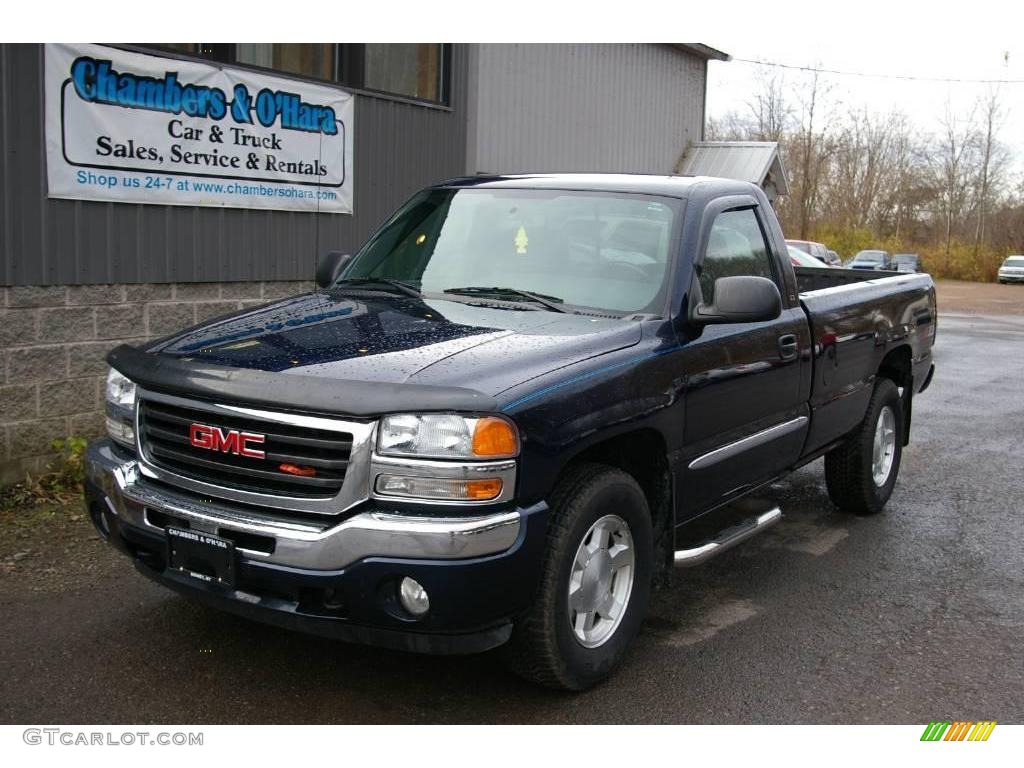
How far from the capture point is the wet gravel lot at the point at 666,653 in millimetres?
3746

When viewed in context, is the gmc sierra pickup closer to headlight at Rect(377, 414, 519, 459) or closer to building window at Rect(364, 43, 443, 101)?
headlight at Rect(377, 414, 519, 459)

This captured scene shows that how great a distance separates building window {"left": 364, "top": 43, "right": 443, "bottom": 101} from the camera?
30.7 feet

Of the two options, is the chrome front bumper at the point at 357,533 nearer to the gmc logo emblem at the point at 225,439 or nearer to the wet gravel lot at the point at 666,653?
the gmc logo emblem at the point at 225,439

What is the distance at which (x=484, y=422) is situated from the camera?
128 inches

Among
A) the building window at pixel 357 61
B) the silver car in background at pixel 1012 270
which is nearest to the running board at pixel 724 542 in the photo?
the building window at pixel 357 61

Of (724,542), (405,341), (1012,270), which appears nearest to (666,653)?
(724,542)

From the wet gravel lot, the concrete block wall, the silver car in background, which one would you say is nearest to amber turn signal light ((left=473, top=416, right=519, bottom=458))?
the wet gravel lot

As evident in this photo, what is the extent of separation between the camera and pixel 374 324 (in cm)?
407

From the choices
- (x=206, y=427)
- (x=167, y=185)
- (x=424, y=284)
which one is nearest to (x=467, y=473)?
(x=206, y=427)

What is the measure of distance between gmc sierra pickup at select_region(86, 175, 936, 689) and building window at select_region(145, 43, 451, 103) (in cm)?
343

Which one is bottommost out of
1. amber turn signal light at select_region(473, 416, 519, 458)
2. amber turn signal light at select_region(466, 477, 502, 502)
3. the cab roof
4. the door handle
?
amber turn signal light at select_region(466, 477, 502, 502)

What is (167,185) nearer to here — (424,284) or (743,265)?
(424,284)

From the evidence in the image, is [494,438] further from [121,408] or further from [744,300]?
[121,408]

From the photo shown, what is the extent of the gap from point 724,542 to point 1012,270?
178ft
